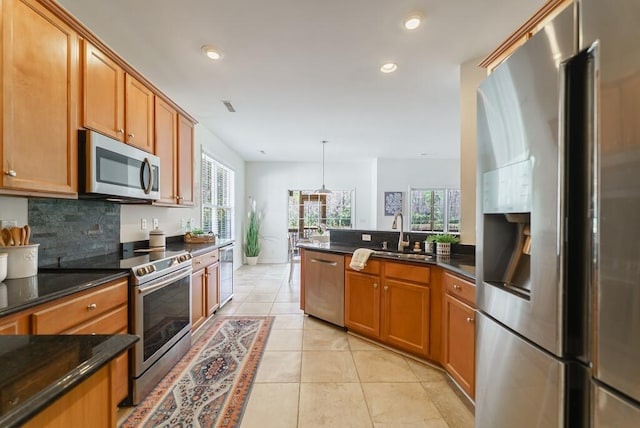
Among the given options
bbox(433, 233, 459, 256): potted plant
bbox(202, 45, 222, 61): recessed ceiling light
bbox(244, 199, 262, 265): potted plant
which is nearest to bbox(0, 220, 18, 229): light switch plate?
bbox(202, 45, 222, 61): recessed ceiling light

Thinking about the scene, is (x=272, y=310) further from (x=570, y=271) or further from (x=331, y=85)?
(x=570, y=271)

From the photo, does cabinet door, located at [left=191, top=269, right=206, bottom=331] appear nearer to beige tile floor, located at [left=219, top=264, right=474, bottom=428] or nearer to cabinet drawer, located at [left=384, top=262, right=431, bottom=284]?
beige tile floor, located at [left=219, top=264, right=474, bottom=428]

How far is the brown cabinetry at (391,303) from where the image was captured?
2324mm

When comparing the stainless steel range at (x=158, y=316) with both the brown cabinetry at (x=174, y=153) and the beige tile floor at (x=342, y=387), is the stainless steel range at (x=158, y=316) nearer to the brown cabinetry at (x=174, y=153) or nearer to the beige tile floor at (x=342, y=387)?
the beige tile floor at (x=342, y=387)

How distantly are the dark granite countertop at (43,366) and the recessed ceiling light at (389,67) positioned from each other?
270 cm

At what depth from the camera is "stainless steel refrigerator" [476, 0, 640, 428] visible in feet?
2.42

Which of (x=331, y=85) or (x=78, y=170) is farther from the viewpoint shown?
(x=331, y=85)

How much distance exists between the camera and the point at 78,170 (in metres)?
1.80

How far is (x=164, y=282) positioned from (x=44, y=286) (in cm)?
77

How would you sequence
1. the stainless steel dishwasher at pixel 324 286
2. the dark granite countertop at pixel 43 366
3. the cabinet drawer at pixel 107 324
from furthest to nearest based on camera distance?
1. the stainless steel dishwasher at pixel 324 286
2. the cabinet drawer at pixel 107 324
3. the dark granite countertop at pixel 43 366

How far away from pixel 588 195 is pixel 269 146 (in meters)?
5.33

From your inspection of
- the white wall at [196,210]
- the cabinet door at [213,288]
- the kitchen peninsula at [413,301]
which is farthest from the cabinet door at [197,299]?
the kitchen peninsula at [413,301]

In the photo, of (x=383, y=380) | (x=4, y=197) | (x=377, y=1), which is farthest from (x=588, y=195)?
(x=4, y=197)

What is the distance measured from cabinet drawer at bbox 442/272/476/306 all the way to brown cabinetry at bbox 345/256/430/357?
20 centimetres
